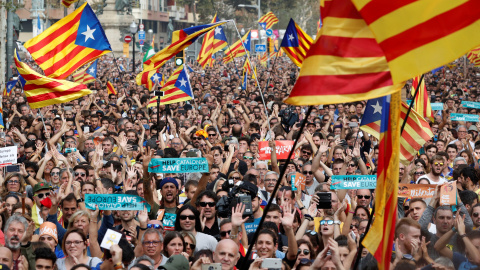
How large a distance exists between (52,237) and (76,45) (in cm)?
513

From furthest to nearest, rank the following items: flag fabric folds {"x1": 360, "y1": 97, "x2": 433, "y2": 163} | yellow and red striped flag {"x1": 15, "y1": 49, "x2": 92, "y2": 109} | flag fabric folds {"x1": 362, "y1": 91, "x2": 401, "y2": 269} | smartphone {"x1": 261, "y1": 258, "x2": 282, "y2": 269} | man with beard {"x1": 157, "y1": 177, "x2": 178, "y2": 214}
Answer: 1. yellow and red striped flag {"x1": 15, "y1": 49, "x2": 92, "y2": 109}
2. flag fabric folds {"x1": 360, "y1": 97, "x2": 433, "y2": 163}
3. man with beard {"x1": 157, "y1": 177, "x2": 178, "y2": 214}
4. smartphone {"x1": 261, "y1": 258, "x2": 282, "y2": 269}
5. flag fabric folds {"x1": 362, "y1": 91, "x2": 401, "y2": 269}

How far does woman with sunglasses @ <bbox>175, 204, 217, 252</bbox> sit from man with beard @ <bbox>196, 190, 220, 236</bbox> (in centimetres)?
23

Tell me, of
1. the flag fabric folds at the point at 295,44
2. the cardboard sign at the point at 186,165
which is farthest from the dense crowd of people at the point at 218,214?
the flag fabric folds at the point at 295,44

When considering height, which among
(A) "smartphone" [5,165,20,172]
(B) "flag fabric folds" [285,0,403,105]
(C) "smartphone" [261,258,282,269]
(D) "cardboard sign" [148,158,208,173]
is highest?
(B) "flag fabric folds" [285,0,403,105]

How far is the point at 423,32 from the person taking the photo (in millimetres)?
4520

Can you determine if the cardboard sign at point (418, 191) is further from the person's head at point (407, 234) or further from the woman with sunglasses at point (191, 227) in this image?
the woman with sunglasses at point (191, 227)

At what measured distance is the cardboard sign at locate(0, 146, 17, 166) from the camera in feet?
34.1

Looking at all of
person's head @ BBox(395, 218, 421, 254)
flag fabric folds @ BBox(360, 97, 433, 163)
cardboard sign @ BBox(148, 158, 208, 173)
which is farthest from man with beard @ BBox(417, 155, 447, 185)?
person's head @ BBox(395, 218, 421, 254)

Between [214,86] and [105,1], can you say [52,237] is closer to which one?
[214,86]

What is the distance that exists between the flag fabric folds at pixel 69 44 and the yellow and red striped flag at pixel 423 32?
26.0 ft

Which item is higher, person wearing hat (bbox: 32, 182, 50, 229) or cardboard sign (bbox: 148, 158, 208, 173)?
cardboard sign (bbox: 148, 158, 208, 173)

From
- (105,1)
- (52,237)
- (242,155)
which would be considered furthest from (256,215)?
(105,1)

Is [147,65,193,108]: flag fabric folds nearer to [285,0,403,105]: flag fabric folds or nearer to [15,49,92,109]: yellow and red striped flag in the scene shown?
[15,49,92,109]: yellow and red striped flag

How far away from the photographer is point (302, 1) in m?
93.6
